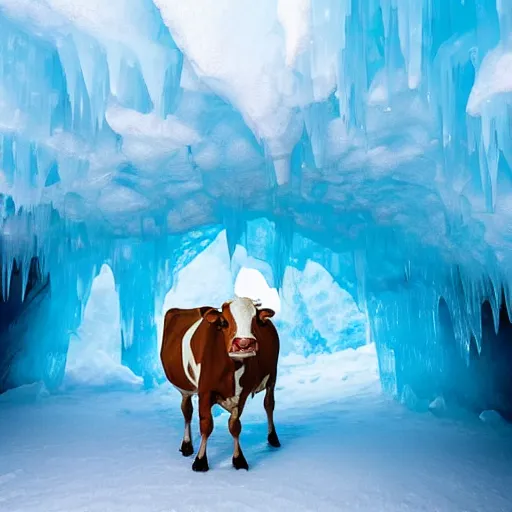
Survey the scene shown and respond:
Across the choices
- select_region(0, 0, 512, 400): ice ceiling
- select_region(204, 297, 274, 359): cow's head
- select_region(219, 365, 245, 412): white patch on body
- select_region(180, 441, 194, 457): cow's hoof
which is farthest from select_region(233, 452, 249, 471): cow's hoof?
select_region(0, 0, 512, 400): ice ceiling

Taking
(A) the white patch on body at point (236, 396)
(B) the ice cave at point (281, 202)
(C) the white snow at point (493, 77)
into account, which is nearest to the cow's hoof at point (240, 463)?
(B) the ice cave at point (281, 202)

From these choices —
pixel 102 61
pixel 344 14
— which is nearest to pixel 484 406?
pixel 344 14

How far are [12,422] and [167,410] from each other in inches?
102

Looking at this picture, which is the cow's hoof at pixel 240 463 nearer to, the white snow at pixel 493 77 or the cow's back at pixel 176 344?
the cow's back at pixel 176 344

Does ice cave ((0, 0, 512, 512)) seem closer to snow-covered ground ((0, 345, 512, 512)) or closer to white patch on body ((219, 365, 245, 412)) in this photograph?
snow-covered ground ((0, 345, 512, 512))

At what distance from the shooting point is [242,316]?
4410 mm

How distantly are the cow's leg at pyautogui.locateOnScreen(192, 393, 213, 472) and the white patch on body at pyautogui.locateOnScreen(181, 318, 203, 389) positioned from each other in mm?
287

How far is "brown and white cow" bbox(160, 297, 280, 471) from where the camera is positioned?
4426 mm

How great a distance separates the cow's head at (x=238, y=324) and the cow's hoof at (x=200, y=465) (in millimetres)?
1082

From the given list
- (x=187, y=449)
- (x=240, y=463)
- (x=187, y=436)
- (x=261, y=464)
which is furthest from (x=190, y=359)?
(x=261, y=464)

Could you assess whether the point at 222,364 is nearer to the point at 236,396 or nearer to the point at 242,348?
the point at 236,396

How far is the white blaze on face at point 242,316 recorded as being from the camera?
436cm

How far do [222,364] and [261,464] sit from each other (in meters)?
1.10

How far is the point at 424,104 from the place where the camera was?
193 inches
